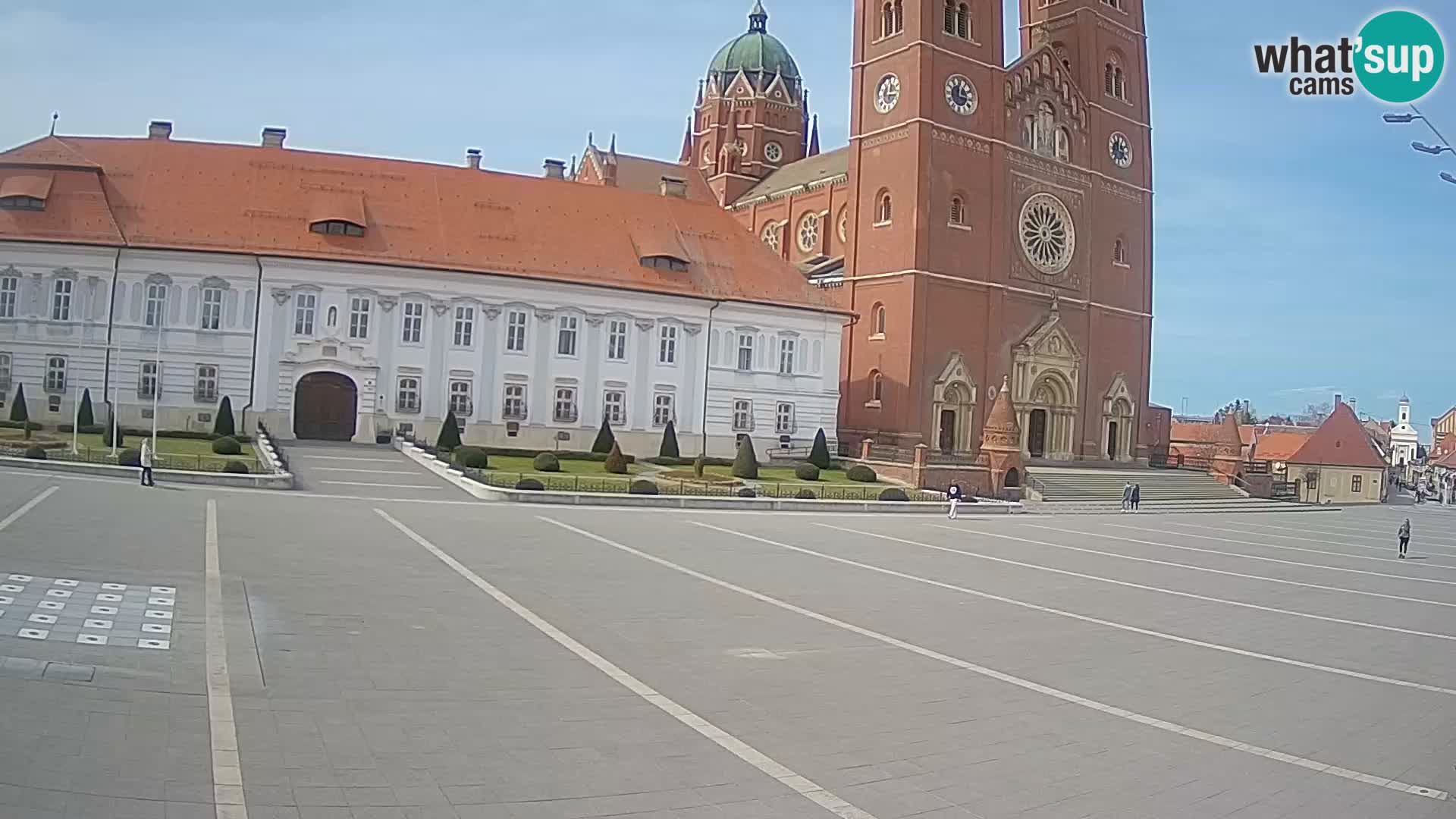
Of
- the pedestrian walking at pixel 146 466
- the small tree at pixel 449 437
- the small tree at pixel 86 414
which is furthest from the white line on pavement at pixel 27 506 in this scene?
the small tree at pixel 449 437

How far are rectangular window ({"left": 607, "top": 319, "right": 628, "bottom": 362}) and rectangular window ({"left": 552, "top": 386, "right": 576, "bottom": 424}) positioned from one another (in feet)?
7.35

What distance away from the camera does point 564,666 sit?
36.7ft

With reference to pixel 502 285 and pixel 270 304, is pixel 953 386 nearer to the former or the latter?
pixel 502 285

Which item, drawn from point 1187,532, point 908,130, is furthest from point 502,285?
point 1187,532

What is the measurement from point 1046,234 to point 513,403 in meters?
31.5

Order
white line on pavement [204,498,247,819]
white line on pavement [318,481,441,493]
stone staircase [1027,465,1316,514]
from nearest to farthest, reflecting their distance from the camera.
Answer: white line on pavement [204,498,247,819] < white line on pavement [318,481,441,493] < stone staircase [1027,465,1316,514]

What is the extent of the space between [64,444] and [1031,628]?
29979mm

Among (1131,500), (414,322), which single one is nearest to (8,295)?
(414,322)

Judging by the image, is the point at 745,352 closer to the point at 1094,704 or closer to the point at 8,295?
the point at 8,295

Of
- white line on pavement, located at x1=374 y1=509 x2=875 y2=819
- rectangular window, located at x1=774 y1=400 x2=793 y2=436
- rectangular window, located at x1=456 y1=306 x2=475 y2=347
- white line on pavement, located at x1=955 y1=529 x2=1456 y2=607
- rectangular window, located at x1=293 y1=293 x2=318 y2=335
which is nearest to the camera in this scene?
white line on pavement, located at x1=374 y1=509 x2=875 y2=819

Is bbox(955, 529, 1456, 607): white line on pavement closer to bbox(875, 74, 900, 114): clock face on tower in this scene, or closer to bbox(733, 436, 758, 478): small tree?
bbox(733, 436, 758, 478): small tree

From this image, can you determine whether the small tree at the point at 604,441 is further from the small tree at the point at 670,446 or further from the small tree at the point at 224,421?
the small tree at the point at 224,421

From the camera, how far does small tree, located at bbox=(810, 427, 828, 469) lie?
4881cm

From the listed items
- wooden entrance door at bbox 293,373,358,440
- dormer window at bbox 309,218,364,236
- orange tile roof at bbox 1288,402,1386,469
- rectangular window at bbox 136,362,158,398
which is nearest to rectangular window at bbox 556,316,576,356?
wooden entrance door at bbox 293,373,358,440
